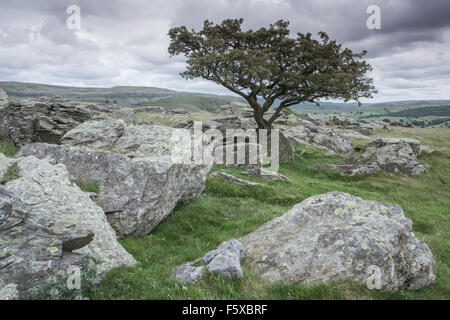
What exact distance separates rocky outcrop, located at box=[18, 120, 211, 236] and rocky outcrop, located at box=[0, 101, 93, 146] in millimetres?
6029

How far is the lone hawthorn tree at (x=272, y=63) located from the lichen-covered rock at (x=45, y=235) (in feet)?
89.8

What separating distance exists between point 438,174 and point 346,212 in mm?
31022

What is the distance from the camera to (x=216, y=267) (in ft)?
25.2

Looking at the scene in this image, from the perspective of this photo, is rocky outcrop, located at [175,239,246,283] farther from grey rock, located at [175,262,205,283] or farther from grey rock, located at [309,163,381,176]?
grey rock, located at [309,163,381,176]

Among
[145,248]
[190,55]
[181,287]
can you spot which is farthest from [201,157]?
[190,55]

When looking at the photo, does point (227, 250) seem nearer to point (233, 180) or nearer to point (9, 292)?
point (9, 292)

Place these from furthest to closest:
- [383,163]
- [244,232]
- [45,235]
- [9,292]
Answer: [383,163] < [244,232] < [45,235] < [9,292]

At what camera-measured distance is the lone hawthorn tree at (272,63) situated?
34.9 meters

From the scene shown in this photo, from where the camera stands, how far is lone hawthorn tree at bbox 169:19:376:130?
34.9m

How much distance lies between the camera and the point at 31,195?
9.20 m

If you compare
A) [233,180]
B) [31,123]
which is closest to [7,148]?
[31,123]

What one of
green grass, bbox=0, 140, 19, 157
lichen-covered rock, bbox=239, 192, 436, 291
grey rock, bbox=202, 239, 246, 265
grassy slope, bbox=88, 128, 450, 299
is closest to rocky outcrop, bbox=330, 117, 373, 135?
grassy slope, bbox=88, 128, 450, 299

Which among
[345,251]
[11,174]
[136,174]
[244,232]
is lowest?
[244,232]

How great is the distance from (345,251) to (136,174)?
881 centimetres
